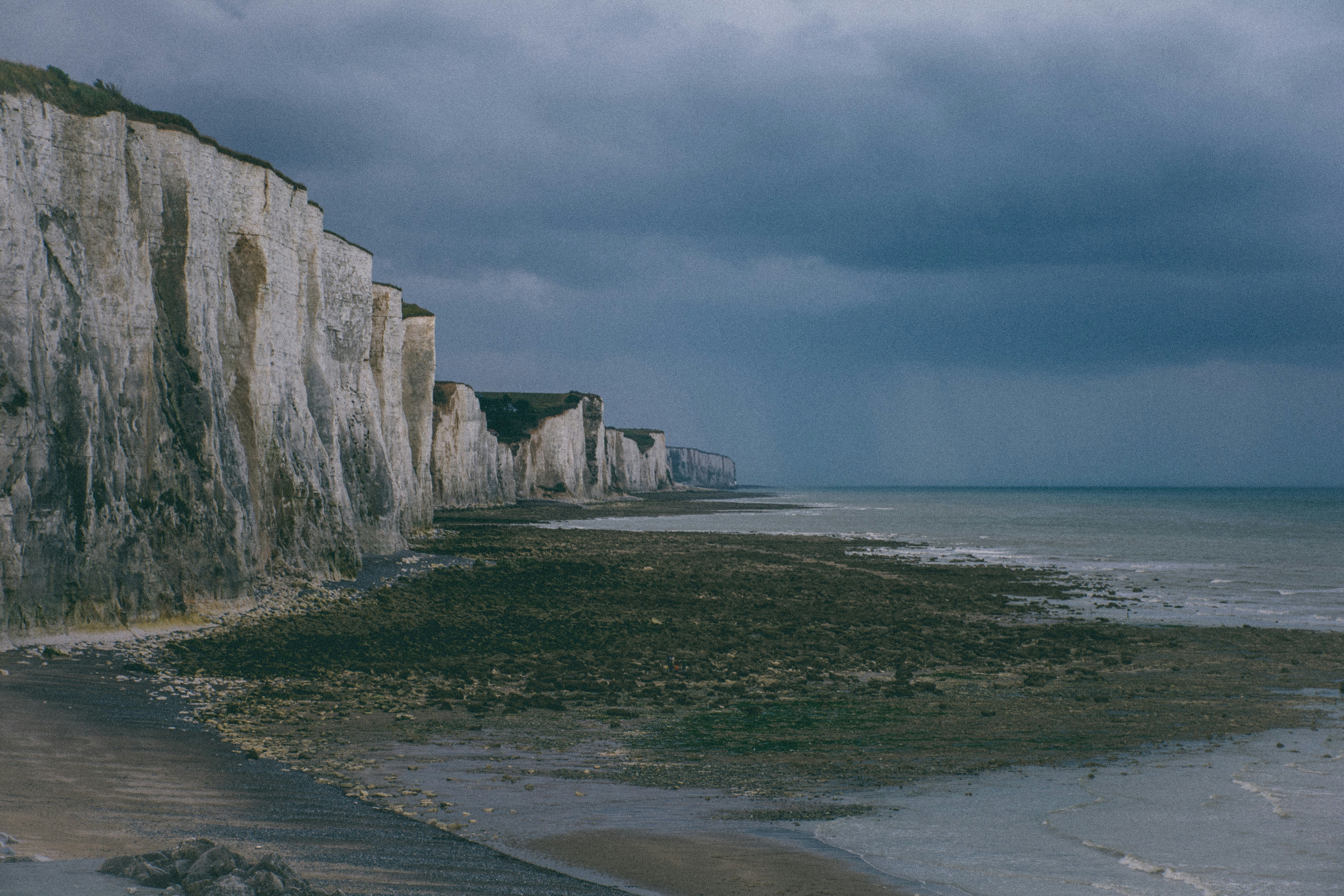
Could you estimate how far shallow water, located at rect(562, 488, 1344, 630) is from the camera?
2619 centimetres

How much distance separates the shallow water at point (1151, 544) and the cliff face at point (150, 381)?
20.2m

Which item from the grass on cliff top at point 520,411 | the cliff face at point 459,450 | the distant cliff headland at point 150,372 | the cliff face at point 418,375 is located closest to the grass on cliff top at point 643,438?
the grass on cliff top at point 520,411

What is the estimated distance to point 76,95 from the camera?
16.6 meters

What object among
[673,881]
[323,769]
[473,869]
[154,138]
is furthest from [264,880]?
[154,138]

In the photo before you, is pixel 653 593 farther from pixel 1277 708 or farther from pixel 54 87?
pixel 54 87

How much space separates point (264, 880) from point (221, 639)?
11833 millimetres

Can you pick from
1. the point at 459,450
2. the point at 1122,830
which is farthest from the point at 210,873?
the point at 459,450

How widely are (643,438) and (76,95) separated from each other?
15140 cm

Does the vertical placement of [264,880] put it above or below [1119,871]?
above

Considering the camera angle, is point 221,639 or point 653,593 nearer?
point 221,639

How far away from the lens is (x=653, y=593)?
85.8 feet

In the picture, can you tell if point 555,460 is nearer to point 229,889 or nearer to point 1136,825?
point 1136,825

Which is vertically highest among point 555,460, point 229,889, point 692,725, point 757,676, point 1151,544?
point 555,460

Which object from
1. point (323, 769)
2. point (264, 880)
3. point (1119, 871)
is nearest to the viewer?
point (264, 880)
